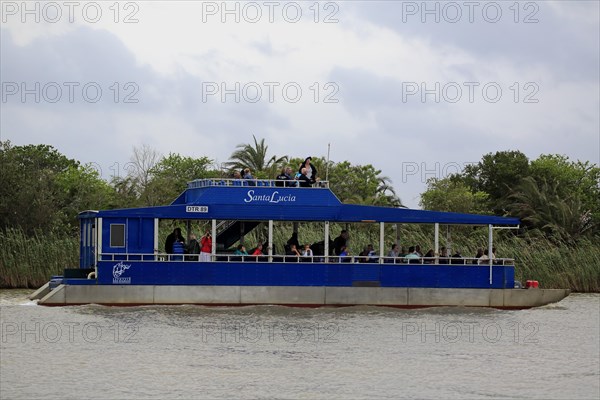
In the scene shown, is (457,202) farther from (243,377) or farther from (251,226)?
(243,377)

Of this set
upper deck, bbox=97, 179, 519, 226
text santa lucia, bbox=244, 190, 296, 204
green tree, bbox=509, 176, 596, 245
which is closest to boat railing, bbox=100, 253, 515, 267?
upper deck, bbox=97, 179, 519, 226

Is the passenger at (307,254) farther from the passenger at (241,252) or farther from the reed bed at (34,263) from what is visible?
the reed bed at (34,263)

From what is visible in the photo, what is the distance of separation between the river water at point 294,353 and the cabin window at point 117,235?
7.02 ft

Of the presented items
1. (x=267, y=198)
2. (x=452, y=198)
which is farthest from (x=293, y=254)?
(x=452, y=198)

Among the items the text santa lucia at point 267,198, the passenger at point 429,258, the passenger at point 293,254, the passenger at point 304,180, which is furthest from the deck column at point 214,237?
the passenger at point 429,258

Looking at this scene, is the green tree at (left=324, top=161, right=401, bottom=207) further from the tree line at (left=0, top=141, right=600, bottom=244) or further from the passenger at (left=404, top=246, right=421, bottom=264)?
the passenger at (left=404, top=246, right=421, bottom=264)

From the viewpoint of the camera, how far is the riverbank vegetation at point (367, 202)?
4181cm

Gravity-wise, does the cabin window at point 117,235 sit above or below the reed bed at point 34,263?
above

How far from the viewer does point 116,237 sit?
34344mm

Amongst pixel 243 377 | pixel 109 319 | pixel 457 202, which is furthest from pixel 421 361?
pixel 457 202

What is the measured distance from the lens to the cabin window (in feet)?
113

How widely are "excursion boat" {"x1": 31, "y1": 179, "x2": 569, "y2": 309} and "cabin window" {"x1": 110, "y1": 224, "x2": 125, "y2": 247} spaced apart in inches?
1.2

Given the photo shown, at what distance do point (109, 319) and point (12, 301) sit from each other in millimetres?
5205

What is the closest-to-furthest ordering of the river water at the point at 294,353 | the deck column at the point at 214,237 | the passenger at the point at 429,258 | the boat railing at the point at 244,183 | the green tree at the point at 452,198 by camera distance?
the river water at the point at 294,353 < the deck column at the point at 214,237 < the boat railing at the point at 244,183 < the passenger at the point at 429,258 < the green tree at the point at 452,198
